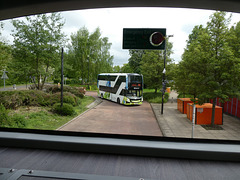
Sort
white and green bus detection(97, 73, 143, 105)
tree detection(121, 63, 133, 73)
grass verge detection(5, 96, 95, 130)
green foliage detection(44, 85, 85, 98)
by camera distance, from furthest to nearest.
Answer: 1. white and green bus detection(97, 73, 143, 105)
2. green foliage detection(44, 85, 85, 98)
3. grass verge detection(5, 96, 95, 130)
4. tree detection(121, 63, 133, 73)

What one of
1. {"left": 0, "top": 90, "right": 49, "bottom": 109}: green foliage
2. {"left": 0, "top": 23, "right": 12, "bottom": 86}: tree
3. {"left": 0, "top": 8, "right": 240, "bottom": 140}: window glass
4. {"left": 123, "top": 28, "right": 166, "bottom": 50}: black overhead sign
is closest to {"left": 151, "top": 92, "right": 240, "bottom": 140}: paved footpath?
{"left": 0, "top": 8, "right": 240, "bottom": 140}: window glass

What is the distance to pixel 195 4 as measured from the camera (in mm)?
1797

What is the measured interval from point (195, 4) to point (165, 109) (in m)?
7.20

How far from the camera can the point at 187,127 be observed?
20.2ft

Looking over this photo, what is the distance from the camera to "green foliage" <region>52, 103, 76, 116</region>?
5.88 meters

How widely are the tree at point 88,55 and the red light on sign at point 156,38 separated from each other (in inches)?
89.8

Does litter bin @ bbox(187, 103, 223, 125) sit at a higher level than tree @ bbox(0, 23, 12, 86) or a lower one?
lower

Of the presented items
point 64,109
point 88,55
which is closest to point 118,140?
point 88,55

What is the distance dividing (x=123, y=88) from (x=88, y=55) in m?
2.64

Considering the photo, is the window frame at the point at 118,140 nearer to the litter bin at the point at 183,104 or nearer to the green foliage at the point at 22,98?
the green foliage at the point at 22,98

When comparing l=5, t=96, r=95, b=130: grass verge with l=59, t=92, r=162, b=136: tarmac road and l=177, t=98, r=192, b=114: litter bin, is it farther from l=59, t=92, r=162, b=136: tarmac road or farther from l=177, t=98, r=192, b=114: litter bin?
l=177, t=98, r=192, b=114: litter bin

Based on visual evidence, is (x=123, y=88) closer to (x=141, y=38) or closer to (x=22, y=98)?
(x=22, y=98)

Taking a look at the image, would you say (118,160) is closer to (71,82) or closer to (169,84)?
(71,82)

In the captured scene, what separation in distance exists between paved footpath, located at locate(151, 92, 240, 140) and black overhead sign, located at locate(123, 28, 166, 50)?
3191mm
